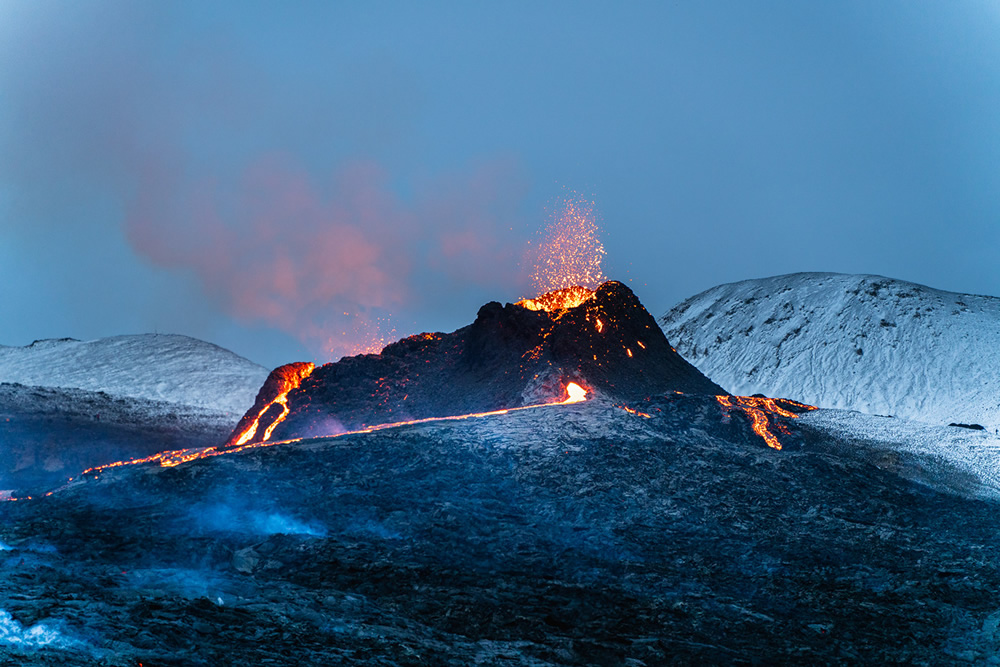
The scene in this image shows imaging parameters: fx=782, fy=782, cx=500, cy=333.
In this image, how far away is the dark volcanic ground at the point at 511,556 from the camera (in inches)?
490

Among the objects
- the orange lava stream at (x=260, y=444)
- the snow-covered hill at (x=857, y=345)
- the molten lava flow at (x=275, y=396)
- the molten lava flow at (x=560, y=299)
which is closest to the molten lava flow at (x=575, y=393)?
the orange lava stream at (x=260, y=444)

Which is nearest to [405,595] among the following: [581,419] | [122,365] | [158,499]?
[158,499]

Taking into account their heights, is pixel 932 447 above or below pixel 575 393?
below

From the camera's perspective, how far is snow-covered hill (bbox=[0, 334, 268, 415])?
7888 cm

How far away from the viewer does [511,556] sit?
1730 centimetres

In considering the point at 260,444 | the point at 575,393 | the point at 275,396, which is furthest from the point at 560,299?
the point at 260,444

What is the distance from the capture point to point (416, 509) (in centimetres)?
1964

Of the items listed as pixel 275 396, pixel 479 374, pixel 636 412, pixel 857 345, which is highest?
pixel 857 345

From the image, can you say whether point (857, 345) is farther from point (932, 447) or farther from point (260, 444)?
point (260, 444)

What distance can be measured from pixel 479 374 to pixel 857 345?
60259 mm

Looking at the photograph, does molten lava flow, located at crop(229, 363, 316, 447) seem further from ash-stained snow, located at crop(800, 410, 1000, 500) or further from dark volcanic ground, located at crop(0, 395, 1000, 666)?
ash-stained snow, located at crop(800, 410, 1000, 500)

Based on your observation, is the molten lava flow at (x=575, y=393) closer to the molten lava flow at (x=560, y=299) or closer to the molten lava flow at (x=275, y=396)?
the molten lava flow at (x=560, y=299)

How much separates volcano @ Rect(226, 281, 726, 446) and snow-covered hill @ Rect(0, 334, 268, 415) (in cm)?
4262

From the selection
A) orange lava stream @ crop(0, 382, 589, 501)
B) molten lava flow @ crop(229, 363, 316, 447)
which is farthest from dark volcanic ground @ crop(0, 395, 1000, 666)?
molten lava flow @ crop(229, 363, 316, 447)
